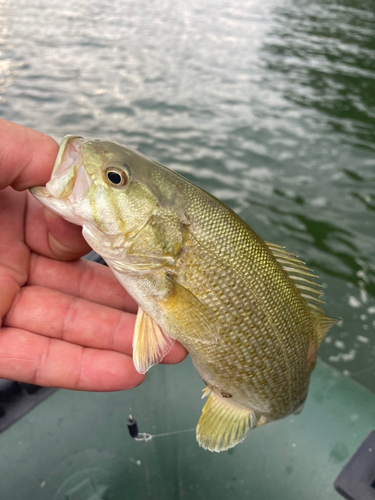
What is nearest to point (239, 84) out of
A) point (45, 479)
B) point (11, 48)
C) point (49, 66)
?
point (49, 66)

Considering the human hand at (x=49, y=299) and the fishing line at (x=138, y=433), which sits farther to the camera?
the fishing line at (x=138, y=433)

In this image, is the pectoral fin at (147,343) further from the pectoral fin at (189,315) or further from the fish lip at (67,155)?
the fish lip at (67,155)

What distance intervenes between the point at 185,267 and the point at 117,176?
2.14ft

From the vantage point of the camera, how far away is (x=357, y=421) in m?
3.04

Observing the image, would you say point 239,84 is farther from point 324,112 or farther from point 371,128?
point 371,128

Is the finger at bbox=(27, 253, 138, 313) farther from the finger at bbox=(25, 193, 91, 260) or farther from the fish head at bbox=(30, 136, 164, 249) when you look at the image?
the fish head at bbox=(30, 136, 164, 249)

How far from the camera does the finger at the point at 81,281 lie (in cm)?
271

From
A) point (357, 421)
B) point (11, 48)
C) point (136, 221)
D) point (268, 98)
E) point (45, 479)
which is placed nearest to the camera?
point (136, 221)

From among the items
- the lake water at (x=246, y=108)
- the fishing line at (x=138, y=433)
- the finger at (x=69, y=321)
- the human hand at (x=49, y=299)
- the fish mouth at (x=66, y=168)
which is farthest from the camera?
the lake water at (x=246, y=108)

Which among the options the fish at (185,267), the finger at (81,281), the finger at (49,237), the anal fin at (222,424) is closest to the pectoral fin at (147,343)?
the fish at (185,267)

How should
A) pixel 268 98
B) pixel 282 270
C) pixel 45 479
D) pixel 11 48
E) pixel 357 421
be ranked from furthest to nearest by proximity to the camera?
pixel 11 48 < pixel 268 98 < pixel 357 421 < pixel 45 479 < pixel 282 270

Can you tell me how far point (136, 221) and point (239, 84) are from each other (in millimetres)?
10806

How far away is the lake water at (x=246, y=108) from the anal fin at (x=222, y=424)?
2.96m

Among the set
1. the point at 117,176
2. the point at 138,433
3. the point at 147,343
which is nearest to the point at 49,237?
the point at 117,176
